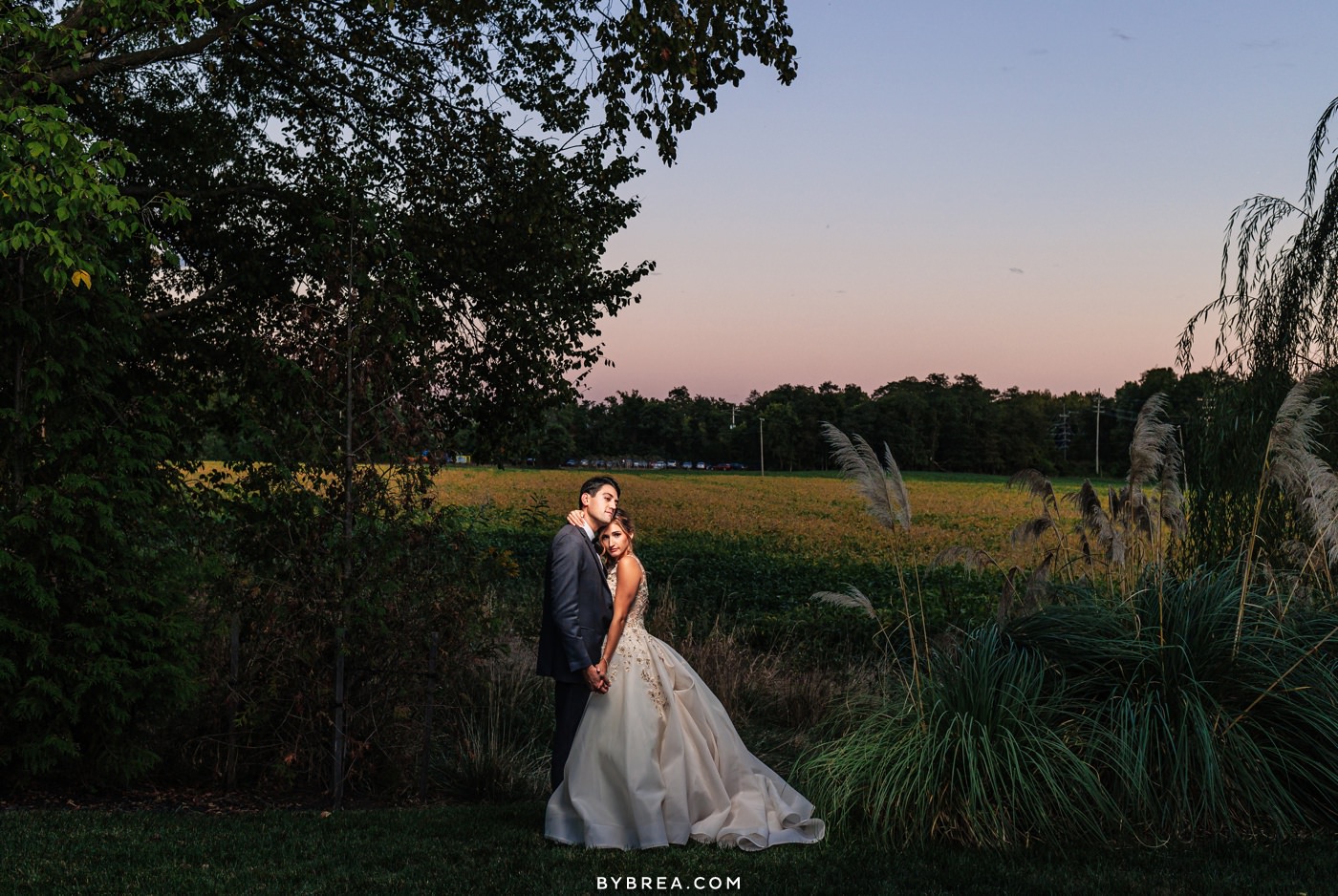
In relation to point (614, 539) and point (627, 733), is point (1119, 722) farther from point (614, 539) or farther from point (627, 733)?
point (614, 539)

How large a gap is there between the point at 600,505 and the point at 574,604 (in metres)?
0.60

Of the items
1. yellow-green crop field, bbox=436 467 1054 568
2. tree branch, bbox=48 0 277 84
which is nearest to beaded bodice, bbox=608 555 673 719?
yellow-green crop field, bbox=436 467 1054 568

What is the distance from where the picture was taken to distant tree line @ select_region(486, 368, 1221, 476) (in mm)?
92938

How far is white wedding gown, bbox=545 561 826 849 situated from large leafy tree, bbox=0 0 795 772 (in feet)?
8.62

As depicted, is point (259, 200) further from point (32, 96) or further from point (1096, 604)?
point (1096, 604)

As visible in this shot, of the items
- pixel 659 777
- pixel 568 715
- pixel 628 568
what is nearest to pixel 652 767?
pixel 659 777

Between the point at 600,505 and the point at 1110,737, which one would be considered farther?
the point at 600,505

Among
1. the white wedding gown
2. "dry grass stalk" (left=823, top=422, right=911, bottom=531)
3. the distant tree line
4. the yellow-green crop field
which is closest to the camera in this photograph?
the white wedding gown

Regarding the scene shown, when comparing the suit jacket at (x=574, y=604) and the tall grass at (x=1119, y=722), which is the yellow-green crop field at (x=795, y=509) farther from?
the suit jacket at (x=574, y=604)

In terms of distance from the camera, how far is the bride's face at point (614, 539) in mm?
6465

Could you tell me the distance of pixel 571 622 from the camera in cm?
637

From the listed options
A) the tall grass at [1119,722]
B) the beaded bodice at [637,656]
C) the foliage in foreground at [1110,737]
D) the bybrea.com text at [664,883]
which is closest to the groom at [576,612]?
the beaded bodice at [637,656]

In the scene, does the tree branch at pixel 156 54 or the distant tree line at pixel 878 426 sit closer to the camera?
the tree branch at pixel 156 54

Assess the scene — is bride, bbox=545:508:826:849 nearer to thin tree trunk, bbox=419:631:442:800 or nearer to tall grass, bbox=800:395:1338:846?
tall grass, bbox=800:395:1338:846
